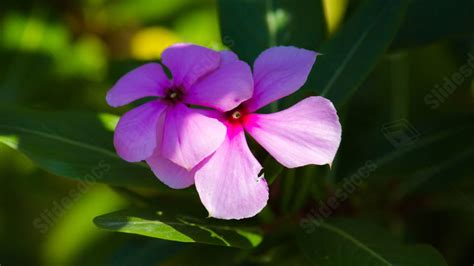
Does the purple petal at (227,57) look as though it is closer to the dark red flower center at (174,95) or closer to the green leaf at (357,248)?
the dark red flower center at (174,95)

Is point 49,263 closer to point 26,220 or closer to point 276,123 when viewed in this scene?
point 26,220

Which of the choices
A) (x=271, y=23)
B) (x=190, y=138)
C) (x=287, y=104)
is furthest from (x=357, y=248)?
(x=271, y=23)

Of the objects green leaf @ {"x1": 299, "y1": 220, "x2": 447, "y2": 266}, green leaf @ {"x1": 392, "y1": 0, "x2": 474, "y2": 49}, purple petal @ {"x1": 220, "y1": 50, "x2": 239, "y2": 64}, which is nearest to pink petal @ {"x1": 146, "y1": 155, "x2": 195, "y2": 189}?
purple petal @ {"x1": 220, "y1": 50, "x2": 239, "y2": 64}

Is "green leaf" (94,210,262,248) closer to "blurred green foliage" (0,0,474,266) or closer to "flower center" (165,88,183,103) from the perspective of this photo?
"blurred green foliage" (0,0,474,266)

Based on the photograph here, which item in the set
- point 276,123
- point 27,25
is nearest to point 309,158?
point 276,123

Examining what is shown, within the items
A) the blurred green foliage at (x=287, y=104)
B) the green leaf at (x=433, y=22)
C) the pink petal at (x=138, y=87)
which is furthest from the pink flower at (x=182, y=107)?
the green leaf at (x=433, y=22)

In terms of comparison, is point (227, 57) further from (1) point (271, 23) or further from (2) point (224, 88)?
(1) point (271, 23)
